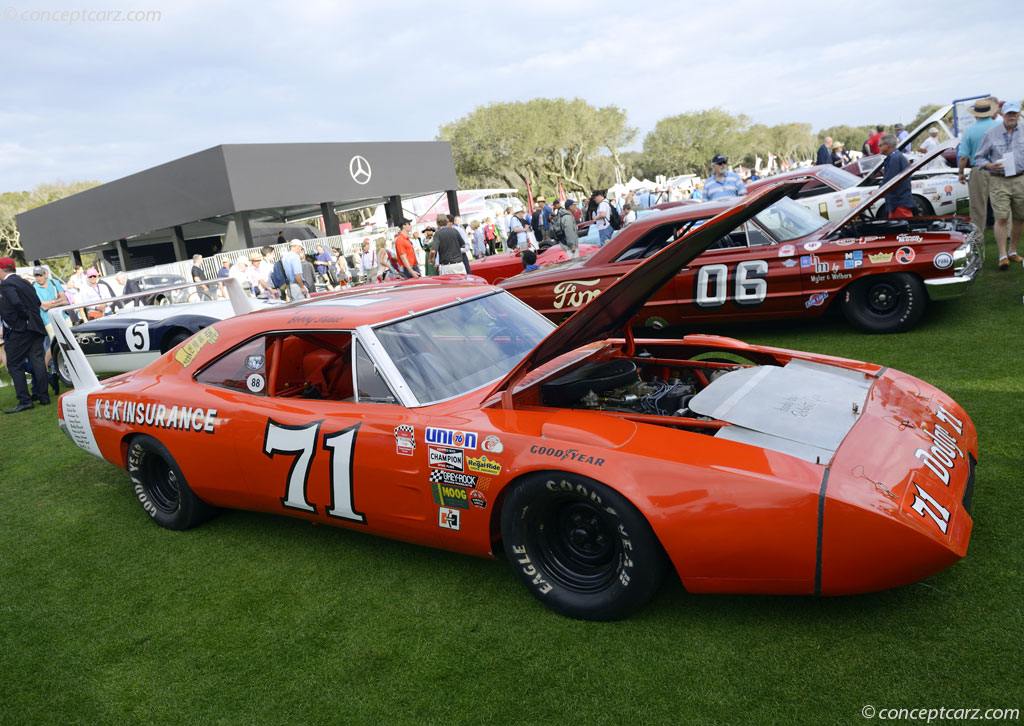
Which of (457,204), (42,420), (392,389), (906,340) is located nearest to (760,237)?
(906,340)

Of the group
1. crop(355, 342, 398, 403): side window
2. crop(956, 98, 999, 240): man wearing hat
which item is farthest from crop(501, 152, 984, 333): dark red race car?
crop(355, 342, 398, 403): side window

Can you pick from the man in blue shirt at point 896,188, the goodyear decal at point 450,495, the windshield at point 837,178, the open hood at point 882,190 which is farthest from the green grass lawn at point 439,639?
the windshield at point 837,178

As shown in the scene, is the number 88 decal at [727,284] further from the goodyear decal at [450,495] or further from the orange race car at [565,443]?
the goodyear decal at [450,495]

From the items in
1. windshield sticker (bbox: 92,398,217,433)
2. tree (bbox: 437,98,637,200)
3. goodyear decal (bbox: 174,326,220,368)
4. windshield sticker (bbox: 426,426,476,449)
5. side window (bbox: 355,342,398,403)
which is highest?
tree (bbox: 437,98,637,200)

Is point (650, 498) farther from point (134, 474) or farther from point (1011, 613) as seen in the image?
point (134, 474)

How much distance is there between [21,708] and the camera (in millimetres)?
2693

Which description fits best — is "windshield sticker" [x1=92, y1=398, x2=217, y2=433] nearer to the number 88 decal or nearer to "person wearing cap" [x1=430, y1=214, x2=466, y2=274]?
the number 88 decal

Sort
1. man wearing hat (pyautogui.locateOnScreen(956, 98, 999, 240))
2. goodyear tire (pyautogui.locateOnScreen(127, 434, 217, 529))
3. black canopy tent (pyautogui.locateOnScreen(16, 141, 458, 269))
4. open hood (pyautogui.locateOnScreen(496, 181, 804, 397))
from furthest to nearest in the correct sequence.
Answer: black canopy tent (pyautogui.locateOnScreen(16, 141, 458, 269)), man wearing hat (pyautogui.locateOnScreen(956, 98, 999, 240)), goodyear tire (pyautogui.locateOnScreen(127, 434, 217, 529)), open hood (pyautogui.locateOnScreen(496, 181, 804, 397))

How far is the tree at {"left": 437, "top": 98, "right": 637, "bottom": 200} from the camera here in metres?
47.8

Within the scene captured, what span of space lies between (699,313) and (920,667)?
467 centimetres

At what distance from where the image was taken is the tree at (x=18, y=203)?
51500 mm

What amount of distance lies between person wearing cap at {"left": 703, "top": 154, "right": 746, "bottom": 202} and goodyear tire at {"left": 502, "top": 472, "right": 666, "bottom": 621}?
7001 mm

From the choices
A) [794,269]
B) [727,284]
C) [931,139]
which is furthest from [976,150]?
[931,139]

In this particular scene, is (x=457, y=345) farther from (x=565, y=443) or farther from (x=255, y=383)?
(x=255, y=383)
